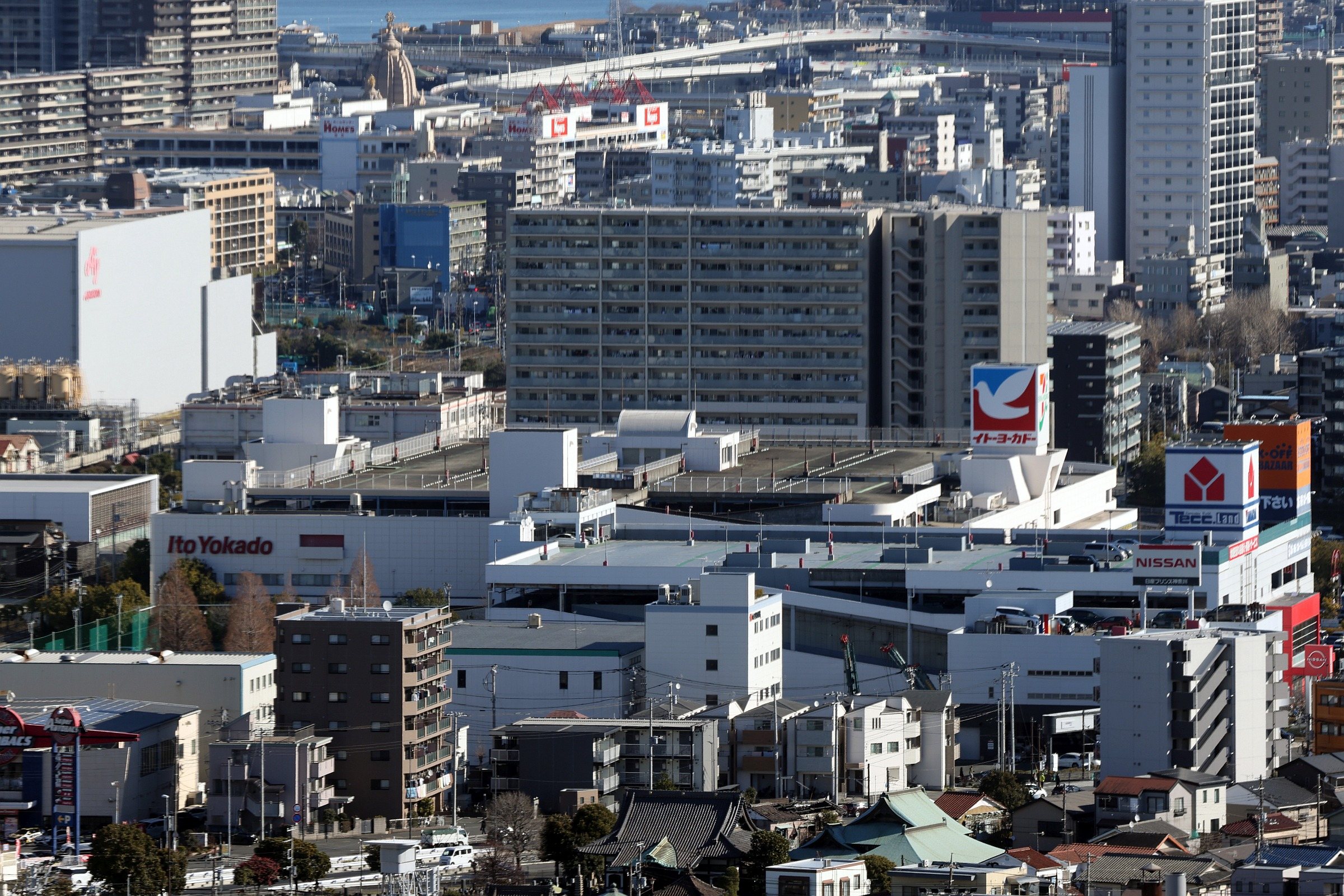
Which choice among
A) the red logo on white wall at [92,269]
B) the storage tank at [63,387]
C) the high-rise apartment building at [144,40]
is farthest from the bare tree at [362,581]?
the high-rise apartment building at [144,40]

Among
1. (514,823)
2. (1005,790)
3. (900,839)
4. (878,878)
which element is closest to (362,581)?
(514,823)

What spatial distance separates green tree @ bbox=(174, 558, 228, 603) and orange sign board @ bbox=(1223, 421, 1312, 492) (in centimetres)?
1704

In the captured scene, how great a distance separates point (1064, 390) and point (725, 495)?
19.5 metres

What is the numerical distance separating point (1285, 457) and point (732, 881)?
20.7 m

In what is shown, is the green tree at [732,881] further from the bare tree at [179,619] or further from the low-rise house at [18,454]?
the low-rise house at [18,454]

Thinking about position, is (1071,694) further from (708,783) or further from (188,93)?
(188,93)

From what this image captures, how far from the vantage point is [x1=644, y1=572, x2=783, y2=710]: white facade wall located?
4206 cm

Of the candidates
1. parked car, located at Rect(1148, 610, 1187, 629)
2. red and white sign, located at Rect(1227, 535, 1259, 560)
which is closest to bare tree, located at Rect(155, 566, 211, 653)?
parked car, located at Rect(1148, 610, 1187, 629)

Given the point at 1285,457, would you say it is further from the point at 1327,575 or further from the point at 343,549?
the point at 343,549

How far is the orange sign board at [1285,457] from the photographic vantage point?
167 feet

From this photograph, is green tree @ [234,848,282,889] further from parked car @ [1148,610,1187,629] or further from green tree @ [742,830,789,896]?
parked car @ [1148,610,1187,629]

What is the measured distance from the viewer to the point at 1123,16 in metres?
97.4

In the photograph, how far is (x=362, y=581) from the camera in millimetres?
49375


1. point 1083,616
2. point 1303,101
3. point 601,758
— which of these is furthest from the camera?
point 1303,101
